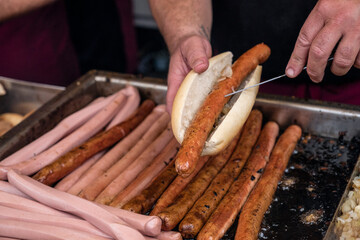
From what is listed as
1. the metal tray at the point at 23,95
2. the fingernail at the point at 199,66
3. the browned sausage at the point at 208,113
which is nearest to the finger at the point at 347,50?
the browned sausage at the point at 208,113

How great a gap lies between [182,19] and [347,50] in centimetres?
162

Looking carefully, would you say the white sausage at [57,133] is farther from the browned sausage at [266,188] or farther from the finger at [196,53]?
the browned sausage at [266,188]

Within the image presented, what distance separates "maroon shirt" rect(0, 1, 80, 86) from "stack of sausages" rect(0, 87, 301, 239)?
201 centimetres

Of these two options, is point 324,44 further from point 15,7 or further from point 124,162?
point 15,7

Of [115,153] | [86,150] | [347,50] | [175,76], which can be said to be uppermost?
[347,50]

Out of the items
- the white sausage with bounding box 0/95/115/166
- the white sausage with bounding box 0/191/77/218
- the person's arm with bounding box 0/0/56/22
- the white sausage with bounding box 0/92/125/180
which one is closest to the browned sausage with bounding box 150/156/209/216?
the white sausage with bounding box 0/191/77/218

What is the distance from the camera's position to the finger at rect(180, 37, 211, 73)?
2725mm

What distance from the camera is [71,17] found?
23.0ft

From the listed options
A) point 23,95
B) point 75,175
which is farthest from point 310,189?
point 23,95

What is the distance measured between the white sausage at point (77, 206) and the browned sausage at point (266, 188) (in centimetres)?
68

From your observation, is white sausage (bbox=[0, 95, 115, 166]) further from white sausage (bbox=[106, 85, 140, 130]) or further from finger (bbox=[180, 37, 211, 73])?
finger (bbox=[180, 37, 211, 73])

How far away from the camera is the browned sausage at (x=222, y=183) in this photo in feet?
8.00

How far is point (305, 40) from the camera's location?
240cm

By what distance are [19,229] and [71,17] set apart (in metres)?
5.49
